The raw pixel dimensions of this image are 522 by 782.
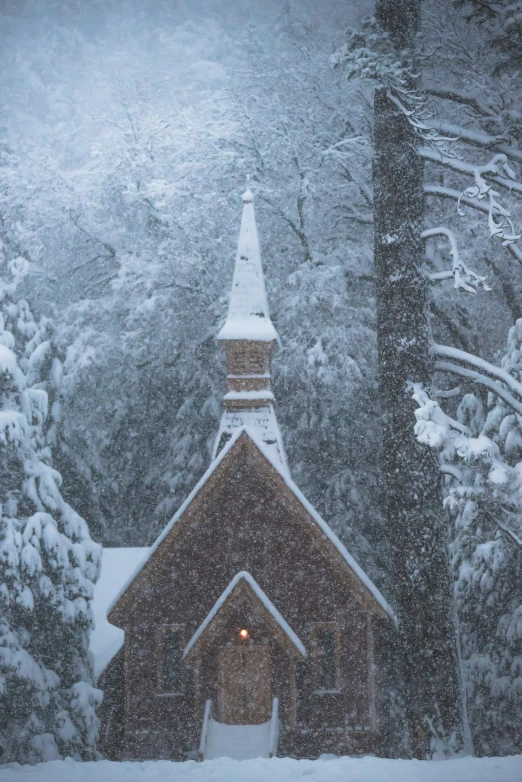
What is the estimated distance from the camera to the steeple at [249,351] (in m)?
17.9

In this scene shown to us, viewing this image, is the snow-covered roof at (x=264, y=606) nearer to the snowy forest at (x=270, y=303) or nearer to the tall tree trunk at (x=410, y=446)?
the snowy forest at (x=270, y=303)

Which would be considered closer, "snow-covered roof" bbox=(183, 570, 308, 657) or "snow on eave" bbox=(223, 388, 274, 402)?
"snow-covered roof" bbox=(183, 570, 308, 657)

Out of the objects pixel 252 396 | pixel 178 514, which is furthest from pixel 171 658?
pixel 252 396

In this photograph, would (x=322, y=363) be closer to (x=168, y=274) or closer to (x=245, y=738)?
(x=168, y=274)

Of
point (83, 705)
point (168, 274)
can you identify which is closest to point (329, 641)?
point (83, 705)

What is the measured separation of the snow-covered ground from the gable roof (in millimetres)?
→ 8849

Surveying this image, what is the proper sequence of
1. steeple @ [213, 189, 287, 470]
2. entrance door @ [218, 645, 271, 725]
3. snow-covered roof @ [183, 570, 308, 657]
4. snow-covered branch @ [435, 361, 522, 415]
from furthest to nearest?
steeple @ [213, 189, 287, 470]
entrance door @ [218, 645, 271, 725]
snow-covered roof @ [183, 570, 308, 657]
snow-covered branch @ [435, 361, 522, 415]

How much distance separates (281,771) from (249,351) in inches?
489

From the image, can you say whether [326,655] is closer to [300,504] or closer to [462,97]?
[300,504]

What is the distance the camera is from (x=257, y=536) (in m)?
16.6

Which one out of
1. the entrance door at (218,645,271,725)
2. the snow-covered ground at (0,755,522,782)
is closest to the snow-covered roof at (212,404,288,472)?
the entrance door at (218,645,271,725)

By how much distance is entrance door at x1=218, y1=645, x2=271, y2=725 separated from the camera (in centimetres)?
1609

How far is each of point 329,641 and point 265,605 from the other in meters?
1.94

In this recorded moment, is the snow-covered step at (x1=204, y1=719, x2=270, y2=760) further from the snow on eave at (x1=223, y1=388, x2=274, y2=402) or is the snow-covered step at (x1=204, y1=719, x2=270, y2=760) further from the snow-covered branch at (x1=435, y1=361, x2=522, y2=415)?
the snow-covered branch at (x1=435, y1=361, x2=522, y2=415)
